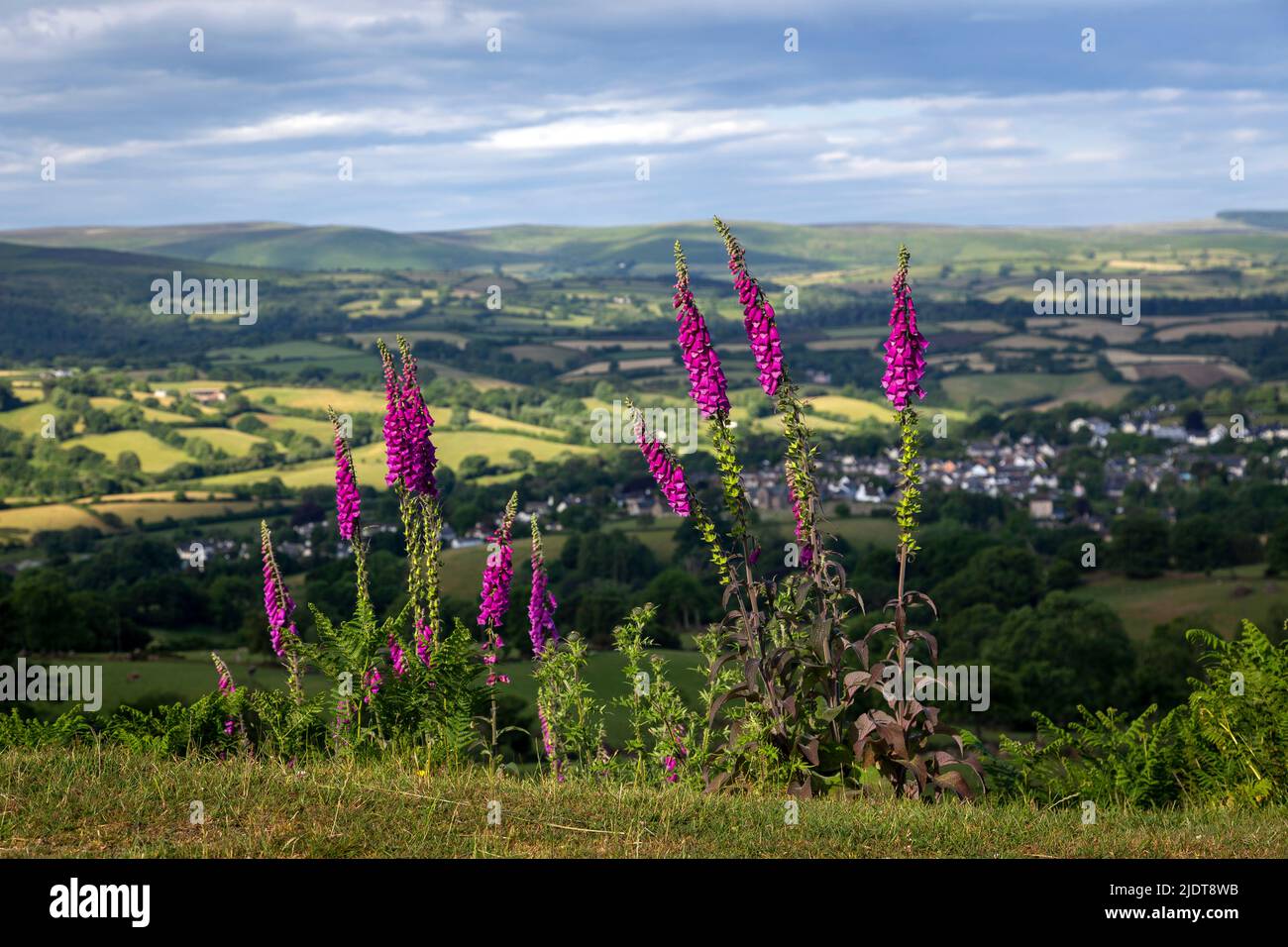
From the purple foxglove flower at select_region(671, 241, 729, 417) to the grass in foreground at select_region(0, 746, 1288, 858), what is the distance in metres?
2.75

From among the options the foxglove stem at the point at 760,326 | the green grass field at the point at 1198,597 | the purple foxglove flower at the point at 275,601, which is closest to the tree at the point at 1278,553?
the green grass field at the point at 1198,597

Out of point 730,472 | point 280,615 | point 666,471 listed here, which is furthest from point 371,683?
point 730,472

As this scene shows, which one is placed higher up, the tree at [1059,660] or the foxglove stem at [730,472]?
the foxglove stem at [730,472]

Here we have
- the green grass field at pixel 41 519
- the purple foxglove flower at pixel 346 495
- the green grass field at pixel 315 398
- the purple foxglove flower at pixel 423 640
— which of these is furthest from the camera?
the green grass field at pixel 315 398

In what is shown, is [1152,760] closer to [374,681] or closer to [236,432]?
[374,681]

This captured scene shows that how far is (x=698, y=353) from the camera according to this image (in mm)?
9234

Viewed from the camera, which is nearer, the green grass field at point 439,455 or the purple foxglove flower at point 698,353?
the purple foxglove flower at point 698,353

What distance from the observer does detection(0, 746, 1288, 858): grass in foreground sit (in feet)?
21.9

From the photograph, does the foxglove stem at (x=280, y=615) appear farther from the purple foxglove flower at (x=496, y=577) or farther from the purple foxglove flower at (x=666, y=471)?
the purple foxglove flower at (x=666, y=471)

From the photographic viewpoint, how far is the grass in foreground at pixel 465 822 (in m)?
6.67

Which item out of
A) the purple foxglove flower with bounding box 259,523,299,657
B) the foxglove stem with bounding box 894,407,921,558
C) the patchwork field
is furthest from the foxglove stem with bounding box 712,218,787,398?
the patchwork field

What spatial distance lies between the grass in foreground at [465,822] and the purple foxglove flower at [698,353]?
9.01 feet

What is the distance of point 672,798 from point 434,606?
272cm

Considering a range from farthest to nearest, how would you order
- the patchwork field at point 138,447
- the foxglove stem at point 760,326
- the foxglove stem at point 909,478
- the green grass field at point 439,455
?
the patchwork field at point 138,447, the green grass field at point 439,455, the foxglove stem at point 760,326, the foxglove stem at point 909,478
